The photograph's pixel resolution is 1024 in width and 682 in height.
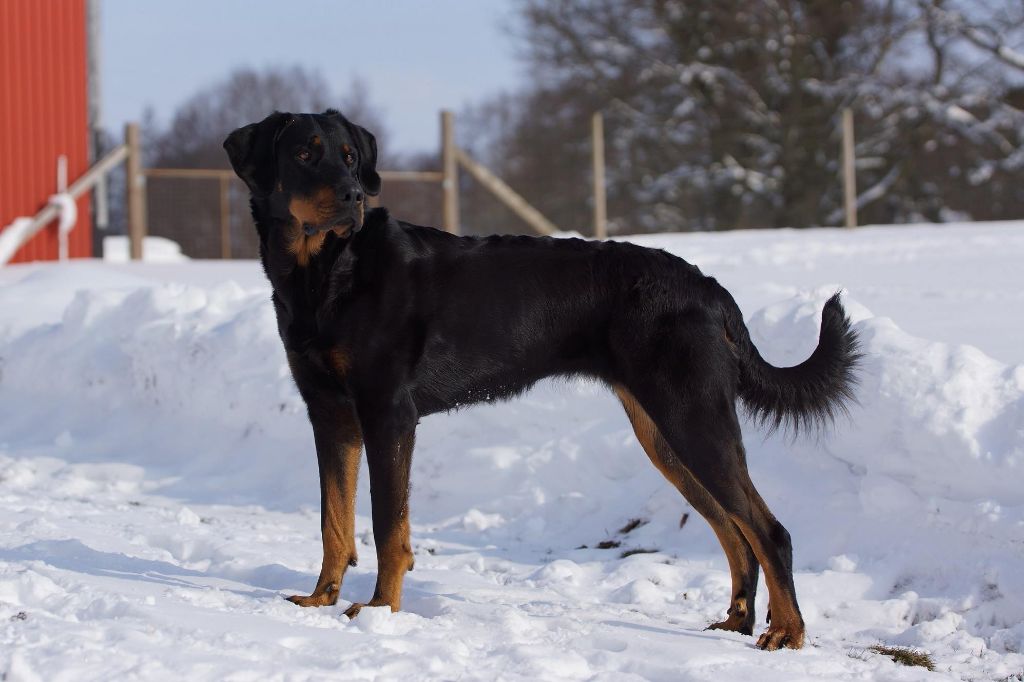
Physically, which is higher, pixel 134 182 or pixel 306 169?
pixel 306 169

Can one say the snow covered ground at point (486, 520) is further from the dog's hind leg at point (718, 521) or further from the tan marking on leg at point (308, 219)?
the tan marking on leg at point (308, 219)

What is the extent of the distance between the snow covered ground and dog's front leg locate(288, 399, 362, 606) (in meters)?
0.18

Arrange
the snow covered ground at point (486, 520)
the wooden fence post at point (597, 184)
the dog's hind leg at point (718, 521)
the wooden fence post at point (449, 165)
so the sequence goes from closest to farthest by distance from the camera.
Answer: the snow covered ground at point (486, 520), the dog's hind leg at point (718, 521), the wooden fence post at point (449, 165), the wooden fence post at point (597, 184)

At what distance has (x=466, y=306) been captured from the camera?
382cm

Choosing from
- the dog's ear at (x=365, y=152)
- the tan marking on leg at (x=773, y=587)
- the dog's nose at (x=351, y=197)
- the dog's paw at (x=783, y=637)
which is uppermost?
the dog's ear at (x=365, y=152)

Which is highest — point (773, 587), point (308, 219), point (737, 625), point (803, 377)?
point (308, 219)

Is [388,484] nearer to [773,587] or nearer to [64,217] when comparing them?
[773,587]

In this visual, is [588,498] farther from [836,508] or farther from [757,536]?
[757,536]

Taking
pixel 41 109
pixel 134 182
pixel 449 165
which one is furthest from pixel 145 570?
pixel 41 109

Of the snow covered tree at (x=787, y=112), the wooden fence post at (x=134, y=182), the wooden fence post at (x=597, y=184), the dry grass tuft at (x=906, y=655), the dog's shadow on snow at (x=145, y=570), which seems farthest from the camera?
the snow covered tree at (x=787, y=112)

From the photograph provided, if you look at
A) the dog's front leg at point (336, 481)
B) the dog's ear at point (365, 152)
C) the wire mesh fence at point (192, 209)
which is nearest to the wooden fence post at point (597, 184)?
the wire mesh fence at point (192, 209)

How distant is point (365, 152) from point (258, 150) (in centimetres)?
38

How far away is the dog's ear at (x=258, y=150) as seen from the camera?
3830 mm

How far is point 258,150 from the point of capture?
12.6 feet
